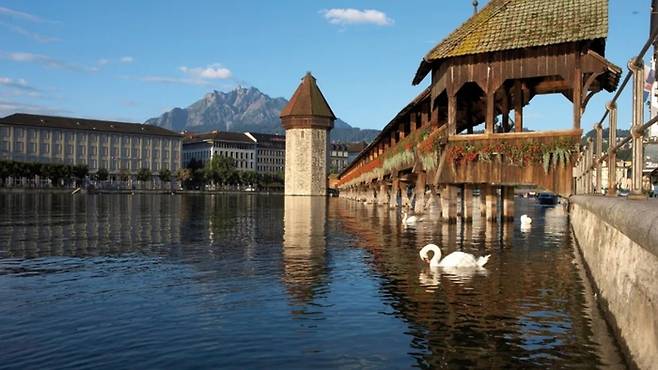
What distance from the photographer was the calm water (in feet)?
24.2

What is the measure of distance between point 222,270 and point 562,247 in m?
10.3

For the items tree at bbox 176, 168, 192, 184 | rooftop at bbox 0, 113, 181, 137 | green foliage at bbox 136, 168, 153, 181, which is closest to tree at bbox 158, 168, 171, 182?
green foliage at bbox 136, 168, 153, 181

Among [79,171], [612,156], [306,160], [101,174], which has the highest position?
[306,160]

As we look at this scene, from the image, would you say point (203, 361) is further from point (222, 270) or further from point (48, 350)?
point (222, 270)

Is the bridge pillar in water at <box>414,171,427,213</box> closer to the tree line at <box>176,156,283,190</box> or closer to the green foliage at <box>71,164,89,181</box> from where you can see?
the green foliage at <box>71,164,89,181</box>

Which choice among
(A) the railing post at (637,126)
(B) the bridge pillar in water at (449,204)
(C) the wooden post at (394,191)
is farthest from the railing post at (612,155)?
(C) the wooden post at (394,191)

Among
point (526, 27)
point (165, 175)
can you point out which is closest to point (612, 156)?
point (526, 27)

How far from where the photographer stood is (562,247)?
19.5m

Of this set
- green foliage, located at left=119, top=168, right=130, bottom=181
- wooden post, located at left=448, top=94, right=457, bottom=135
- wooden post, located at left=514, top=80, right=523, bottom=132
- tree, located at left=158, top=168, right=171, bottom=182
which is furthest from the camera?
tree, located at left=158, top=168, right=171, bottom=182

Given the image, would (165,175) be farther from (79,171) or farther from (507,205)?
(507,205)

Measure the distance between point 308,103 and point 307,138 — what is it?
5724 mm

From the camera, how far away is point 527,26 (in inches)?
844

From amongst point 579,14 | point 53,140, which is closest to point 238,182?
point 53,140

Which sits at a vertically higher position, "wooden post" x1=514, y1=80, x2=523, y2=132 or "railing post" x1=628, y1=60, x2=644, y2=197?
"wooden post" x1=514, y1=80, x2=523, y2=132
